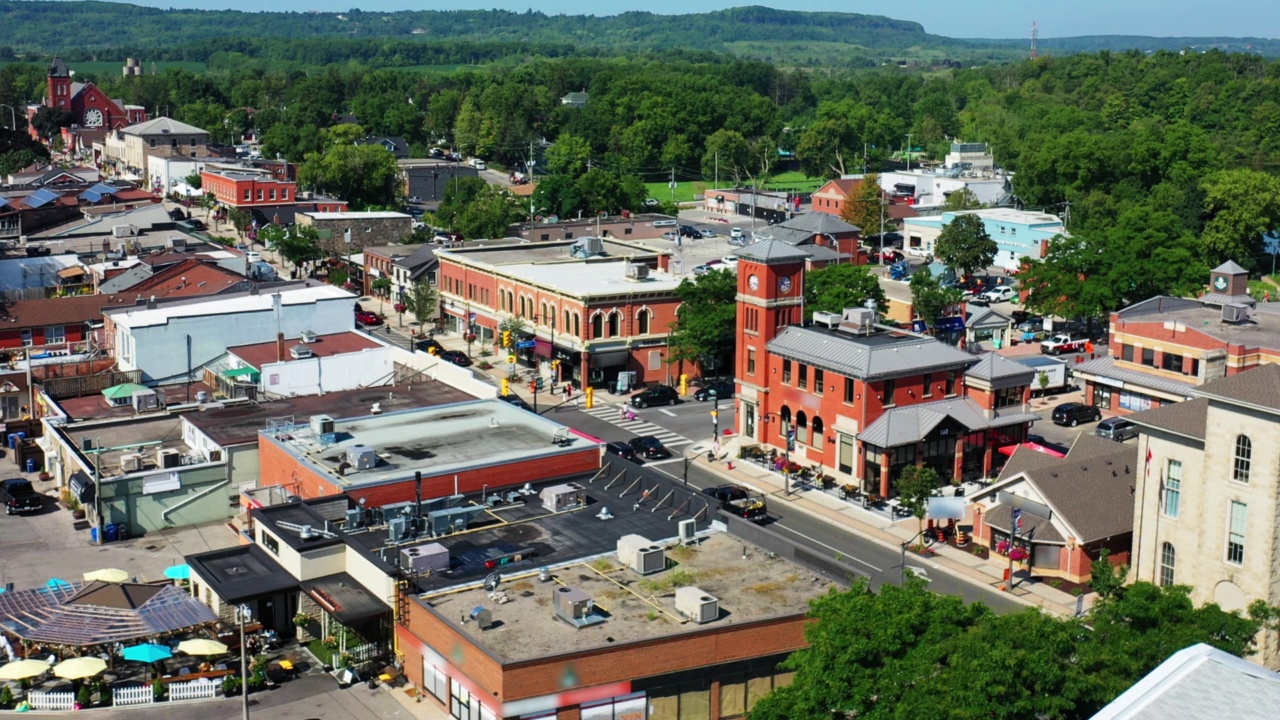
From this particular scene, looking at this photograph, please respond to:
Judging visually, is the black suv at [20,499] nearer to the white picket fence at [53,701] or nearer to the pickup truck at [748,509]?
the white picket fence at [53,701]

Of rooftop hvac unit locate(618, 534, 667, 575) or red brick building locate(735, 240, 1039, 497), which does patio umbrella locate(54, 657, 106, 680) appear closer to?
rooftop hvac unit locate(618, 534, 667, 575)

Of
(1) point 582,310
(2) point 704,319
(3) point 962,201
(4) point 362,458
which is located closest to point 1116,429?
(2) point 704,319

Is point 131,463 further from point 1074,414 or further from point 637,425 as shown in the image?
point 1074,414

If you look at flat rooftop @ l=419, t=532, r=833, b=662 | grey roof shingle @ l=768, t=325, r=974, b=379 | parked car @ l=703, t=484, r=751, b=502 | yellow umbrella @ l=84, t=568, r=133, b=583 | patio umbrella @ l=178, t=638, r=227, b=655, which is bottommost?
parked car @ l=703, t=484, r=751, b=502

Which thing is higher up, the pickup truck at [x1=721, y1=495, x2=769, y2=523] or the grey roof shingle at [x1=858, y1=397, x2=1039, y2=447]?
the grey roof shingle at [x1=858, y1=397, x2=1039, y2=447]

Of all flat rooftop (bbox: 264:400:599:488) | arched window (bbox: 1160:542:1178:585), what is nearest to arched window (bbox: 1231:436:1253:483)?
arched window (bbox: 1160:542:1178:585)

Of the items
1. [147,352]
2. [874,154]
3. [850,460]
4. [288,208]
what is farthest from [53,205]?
[874,154]

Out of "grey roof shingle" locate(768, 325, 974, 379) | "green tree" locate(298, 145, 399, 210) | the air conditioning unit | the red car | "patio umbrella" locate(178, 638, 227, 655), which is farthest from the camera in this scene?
"green tree" locate(298, 145, 399, 210)
